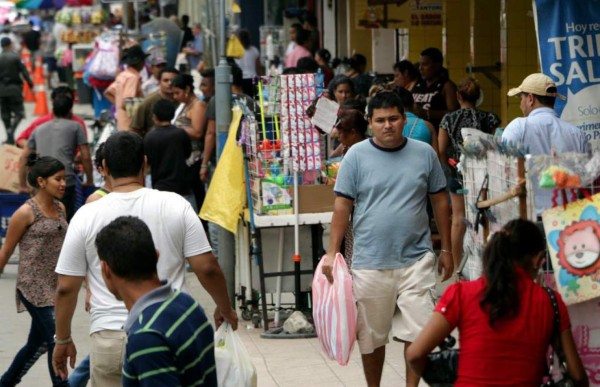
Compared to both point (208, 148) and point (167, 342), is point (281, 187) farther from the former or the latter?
point (167, 342)

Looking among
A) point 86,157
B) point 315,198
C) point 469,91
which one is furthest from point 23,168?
point 469,91

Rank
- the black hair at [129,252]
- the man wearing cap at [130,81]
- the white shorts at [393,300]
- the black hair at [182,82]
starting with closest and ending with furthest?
the black hair at [129,252] → the white shorts at [393,300] → the black hair at [182,82] → the man wearing cap at [130,81]

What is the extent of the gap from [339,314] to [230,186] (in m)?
2.92

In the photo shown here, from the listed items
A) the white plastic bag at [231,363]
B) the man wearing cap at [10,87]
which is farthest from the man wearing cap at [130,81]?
the white plastic bag at [231,363]

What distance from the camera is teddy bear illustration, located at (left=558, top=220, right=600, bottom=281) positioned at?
5062 millimetres

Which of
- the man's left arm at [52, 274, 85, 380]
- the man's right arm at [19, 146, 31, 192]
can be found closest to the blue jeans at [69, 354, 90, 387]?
the man's left arm at [52, 274, 85, 380]

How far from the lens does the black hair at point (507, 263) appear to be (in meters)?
4.53

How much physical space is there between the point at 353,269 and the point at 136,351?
124 inches

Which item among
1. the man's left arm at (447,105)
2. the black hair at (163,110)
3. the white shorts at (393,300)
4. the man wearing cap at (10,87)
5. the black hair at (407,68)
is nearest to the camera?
the white shorts at (393,300)

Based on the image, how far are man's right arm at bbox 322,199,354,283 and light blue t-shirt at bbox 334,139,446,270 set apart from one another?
2.0 inches

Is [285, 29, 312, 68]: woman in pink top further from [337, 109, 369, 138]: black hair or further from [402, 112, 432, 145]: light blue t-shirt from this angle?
[337, 109, 369, 138]: black hair

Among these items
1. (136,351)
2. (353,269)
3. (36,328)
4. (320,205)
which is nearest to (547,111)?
(353,269)

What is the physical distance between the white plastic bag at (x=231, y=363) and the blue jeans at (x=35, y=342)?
2.31m

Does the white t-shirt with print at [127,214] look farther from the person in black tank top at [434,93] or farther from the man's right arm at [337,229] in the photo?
the person in black tank top at [434,93]
